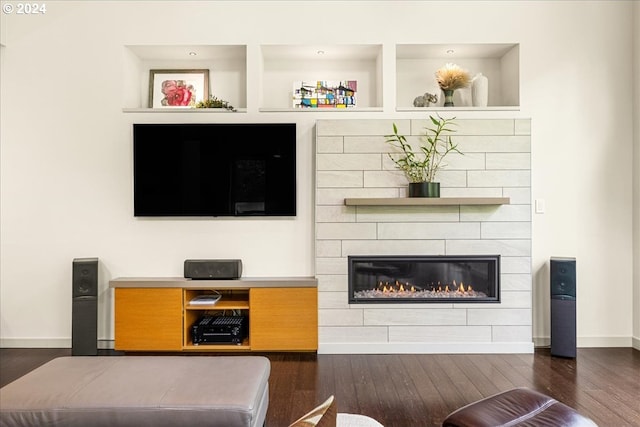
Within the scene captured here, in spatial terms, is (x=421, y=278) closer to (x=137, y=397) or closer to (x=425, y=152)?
(x=425, y=152)

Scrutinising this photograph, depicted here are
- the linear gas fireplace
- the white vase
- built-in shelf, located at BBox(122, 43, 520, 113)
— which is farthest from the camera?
built-in shelf, located at BBox(122, 43, 520, 113)

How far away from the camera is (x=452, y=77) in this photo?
11.9 feet

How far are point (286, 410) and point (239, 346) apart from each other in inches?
43.8

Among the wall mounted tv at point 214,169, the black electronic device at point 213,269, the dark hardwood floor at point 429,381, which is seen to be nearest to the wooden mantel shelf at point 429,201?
the wall mounted tv at point 214,169

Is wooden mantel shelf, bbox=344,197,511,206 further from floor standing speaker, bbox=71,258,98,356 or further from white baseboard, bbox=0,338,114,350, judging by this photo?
white baseboard, bbox=0,338,114,350

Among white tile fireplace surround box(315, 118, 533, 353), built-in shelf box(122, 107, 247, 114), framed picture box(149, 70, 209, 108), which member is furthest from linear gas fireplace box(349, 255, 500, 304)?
A: framed picture box(149, 70, 209, 108)

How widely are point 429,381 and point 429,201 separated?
1.38m

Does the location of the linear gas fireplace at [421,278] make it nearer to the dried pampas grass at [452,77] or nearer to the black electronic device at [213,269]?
the black electronic device at [213,269]

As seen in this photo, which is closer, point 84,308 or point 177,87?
point 84,308

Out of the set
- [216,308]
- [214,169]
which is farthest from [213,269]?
[214,169]

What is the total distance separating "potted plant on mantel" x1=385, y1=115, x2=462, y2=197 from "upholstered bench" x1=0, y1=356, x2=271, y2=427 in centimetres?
222

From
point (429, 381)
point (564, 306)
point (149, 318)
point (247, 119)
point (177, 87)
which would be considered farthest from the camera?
point (177, 87)

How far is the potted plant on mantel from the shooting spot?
3527mm

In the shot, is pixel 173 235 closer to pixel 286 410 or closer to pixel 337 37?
pixel 286 410
